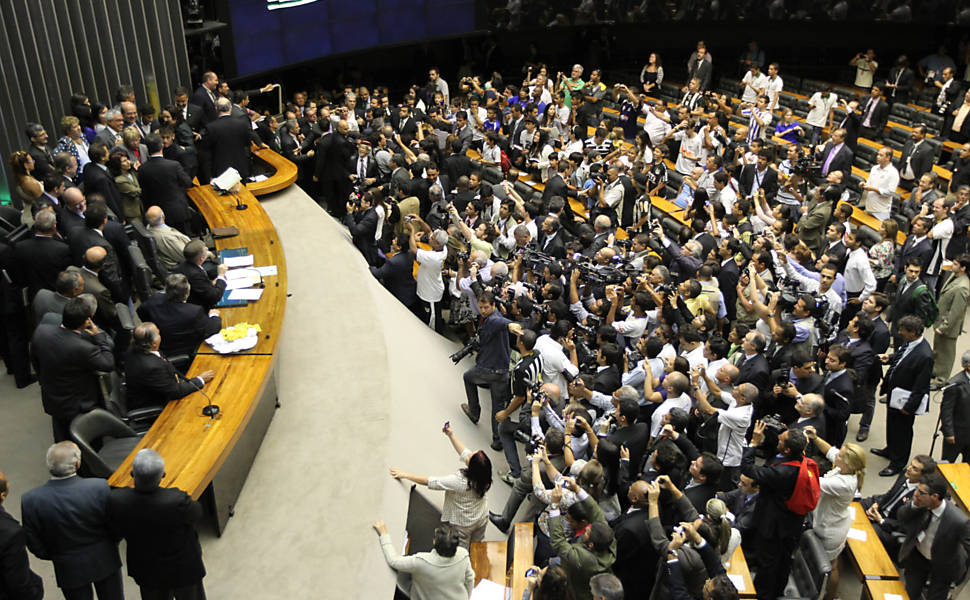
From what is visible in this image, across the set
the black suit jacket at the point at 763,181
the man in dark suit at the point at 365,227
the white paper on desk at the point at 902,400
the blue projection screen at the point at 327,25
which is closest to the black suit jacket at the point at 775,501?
the white paper on desk at the point at 902,400

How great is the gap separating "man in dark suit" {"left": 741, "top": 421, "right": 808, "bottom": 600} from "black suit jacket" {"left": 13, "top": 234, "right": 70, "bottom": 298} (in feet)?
17.4

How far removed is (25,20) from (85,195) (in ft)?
11.4

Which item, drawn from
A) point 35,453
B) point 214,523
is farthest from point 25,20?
point 214,523

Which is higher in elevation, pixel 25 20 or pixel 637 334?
pixel 25 20

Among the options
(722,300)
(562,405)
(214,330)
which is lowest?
(562,405)

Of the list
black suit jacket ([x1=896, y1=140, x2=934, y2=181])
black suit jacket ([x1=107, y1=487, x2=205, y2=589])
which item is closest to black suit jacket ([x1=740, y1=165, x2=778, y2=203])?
black suit jacket ([x1=896, y1=140, x2=934, y2=181])

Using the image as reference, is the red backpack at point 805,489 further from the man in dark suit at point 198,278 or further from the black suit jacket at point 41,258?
the black suit jacket at point 41,258

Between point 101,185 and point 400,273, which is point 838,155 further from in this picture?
point 101,185

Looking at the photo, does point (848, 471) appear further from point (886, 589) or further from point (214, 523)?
point (214, 523)

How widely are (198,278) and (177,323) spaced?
0.45 metres

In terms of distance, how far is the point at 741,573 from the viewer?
18.4ft

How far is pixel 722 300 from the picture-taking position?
7.85 metres

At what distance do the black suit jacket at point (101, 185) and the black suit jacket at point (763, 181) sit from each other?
293 inches

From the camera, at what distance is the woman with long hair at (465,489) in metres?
5.48
